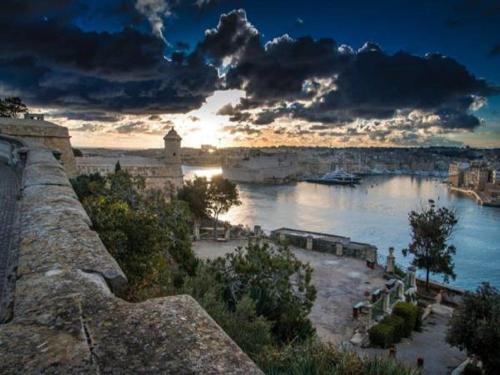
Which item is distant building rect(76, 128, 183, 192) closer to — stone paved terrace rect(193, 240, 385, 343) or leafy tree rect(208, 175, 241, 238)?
leafy tree rect(208, 175, 241, 238)

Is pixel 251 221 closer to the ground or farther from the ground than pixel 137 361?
closer to the ground

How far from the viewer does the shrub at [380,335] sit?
13308mm

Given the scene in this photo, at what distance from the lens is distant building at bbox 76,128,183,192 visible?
33138 mm

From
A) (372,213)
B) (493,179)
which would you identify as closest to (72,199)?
(372,213)

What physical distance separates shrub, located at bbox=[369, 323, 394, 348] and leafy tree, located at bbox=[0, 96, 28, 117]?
29.6 m

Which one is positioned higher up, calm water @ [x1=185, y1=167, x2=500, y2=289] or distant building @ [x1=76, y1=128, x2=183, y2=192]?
distant building @ [x1=76, y1=128, x2=183, y2=192]

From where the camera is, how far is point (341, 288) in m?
17.2

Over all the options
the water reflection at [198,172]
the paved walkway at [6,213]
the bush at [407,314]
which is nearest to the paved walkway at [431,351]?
the bush at [407,314]

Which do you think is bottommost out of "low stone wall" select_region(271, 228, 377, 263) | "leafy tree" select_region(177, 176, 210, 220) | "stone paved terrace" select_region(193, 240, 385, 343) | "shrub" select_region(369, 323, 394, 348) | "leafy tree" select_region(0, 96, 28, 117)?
"shrub" select_region(369, 323, 394, 348)

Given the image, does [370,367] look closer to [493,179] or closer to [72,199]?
[72,199]

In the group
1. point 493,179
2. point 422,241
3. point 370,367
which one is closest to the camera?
point 370,367

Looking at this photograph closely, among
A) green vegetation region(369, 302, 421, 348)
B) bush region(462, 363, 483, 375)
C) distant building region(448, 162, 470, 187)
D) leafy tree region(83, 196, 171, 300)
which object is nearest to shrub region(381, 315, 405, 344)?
green vegetation region(369, 302, 421, 348)

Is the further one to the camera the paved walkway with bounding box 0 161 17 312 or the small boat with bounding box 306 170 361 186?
the small boat with bounding box 306 170 361 186

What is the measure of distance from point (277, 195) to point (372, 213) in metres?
24.3
